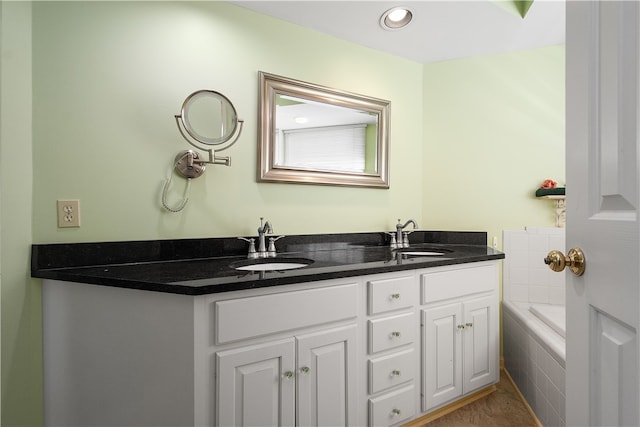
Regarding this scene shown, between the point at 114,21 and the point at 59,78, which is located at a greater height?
the point at 114,21

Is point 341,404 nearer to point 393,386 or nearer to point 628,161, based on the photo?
point 393,386

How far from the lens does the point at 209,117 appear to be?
1839 millimetres

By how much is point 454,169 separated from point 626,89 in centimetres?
214

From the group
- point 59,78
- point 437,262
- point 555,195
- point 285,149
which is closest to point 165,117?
point 59,78

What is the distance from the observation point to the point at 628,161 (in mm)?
625

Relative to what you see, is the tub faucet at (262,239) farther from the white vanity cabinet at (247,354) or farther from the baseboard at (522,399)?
the baseboard at (522,399)

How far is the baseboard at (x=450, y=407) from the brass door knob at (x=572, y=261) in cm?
141

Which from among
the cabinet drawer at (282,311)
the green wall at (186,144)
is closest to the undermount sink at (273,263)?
the green wall at (186,144)

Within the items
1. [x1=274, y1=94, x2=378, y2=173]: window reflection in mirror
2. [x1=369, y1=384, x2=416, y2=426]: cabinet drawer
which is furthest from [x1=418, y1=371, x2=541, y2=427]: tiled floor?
[x1=274, y1=94, x2=378, y2=173]: window reflection in mirror

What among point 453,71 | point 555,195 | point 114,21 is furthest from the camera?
point 453,71

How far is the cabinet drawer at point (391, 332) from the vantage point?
1.71 meters

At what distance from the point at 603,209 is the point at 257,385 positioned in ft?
3.80

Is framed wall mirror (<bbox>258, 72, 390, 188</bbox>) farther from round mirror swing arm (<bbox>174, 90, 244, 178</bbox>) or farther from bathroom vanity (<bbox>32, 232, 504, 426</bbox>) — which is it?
bathroom vanity (<bbox>32, 232, 504, 426</bbox>)

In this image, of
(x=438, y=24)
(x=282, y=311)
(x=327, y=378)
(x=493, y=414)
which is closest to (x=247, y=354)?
(x=282, y=311)
